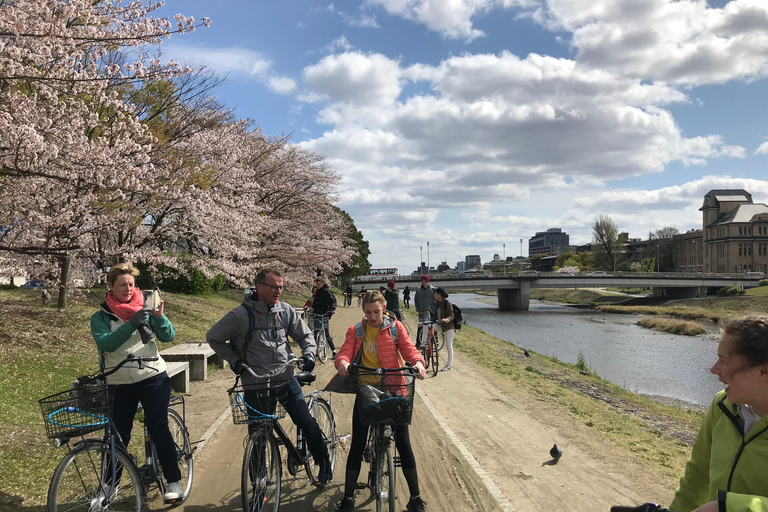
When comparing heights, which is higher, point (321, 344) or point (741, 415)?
point (741, 415)

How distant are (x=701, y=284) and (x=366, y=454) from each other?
7699 centimetres

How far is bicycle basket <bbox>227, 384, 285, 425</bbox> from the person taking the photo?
4168 mm

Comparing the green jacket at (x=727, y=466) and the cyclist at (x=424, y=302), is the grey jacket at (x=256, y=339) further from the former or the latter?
the cyclist at (x=424, y=302)

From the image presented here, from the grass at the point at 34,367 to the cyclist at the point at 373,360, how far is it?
8.66 feet

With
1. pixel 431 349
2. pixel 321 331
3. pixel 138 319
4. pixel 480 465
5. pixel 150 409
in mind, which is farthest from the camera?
pixel 321 331

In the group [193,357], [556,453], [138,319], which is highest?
[138,319]

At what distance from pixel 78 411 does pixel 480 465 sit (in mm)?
4223

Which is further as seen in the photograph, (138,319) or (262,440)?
(262,440)

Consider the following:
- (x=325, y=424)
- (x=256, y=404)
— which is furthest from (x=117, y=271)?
(x=325, y=424)

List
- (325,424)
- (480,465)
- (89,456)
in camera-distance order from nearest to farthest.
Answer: (89,456) → (325,424) → (480,465)

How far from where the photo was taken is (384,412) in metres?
4.21

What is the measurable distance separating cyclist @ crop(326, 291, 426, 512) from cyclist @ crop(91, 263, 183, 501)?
4.50 ft

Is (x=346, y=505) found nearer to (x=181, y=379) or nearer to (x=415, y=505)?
(x=415, y=505)

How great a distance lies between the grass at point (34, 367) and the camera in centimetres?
513
